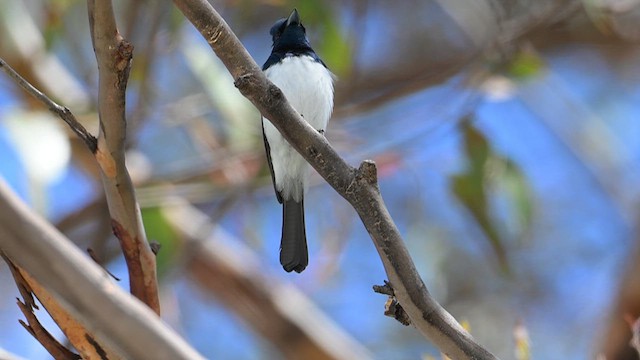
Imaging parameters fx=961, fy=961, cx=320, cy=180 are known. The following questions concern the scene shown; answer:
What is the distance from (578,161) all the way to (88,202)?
2.30 meters

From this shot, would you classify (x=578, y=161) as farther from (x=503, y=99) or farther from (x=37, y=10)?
(x=37, y=10)

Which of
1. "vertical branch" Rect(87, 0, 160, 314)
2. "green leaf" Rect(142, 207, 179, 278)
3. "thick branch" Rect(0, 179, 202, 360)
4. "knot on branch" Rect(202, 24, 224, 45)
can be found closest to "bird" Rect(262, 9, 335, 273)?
"green leaf" Rect(142, 207, 179, 278)

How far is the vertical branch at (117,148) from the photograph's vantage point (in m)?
1.33

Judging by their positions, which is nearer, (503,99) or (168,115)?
(503,99)

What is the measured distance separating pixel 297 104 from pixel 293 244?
0.44m

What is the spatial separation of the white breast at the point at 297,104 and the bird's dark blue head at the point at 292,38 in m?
0.06

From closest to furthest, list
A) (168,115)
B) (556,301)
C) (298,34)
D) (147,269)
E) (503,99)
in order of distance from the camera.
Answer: (147,269) → (298,34) → (503,99) → (168,115) → (556,301)

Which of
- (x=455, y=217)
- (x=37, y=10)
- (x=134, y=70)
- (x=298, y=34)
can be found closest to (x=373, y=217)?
(x=298, y=34)

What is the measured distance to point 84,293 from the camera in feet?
3.68

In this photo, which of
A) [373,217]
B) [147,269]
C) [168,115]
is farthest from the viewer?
[168,115]

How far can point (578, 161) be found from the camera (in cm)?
431

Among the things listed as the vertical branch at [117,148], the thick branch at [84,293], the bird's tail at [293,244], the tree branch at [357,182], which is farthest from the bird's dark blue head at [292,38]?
the thick branch at [84,293]

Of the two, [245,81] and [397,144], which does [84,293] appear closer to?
[245,81]

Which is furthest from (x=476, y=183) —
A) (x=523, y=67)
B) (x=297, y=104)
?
(x=297, y=104)
